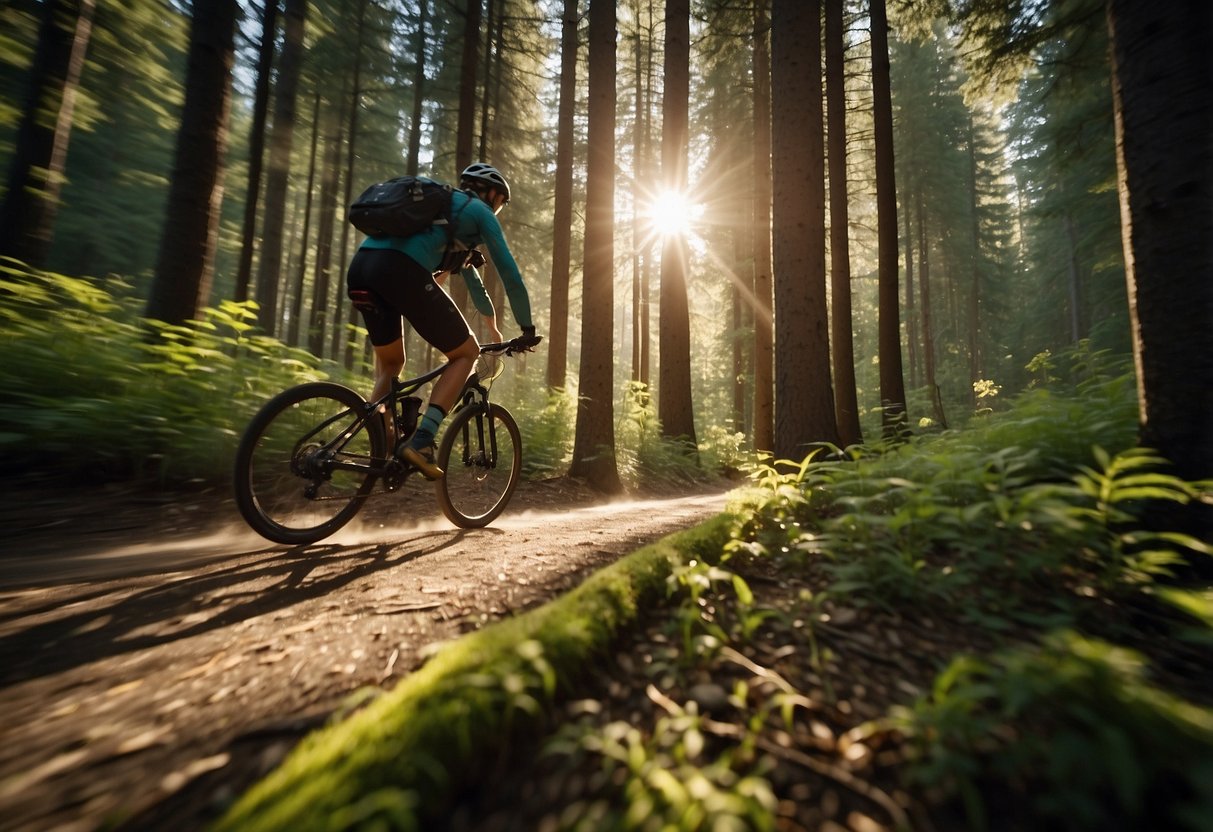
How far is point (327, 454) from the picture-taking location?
331 centimetres

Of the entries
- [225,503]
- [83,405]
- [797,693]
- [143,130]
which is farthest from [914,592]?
[143,130]

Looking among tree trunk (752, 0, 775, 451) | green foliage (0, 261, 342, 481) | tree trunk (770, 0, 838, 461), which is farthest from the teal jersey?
tree trunk (752, 0, 775, 451)

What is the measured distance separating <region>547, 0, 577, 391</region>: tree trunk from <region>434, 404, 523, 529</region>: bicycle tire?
587cm

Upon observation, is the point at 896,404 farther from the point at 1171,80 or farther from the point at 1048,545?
the point at 1048,545

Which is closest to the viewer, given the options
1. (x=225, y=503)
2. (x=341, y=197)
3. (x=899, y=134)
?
(x=225, y=503)

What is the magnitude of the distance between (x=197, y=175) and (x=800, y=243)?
6.97 meters

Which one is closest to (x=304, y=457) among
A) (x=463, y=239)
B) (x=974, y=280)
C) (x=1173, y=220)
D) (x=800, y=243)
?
(x=463, y=239)

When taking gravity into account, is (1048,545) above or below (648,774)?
above

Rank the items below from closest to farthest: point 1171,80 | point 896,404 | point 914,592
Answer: point 914,592 < point 1171,80 < point 896,404

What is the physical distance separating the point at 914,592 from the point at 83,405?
547 centimetres

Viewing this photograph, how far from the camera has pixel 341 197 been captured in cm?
1889

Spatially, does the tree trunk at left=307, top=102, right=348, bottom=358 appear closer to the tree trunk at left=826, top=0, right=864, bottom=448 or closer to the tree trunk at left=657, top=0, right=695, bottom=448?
the tree trunk at left=657, top=0, right=695, bottom=448

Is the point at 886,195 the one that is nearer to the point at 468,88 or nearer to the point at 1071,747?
the point at 468,88

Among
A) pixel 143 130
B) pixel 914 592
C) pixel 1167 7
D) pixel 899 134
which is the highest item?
pixel 899 134
